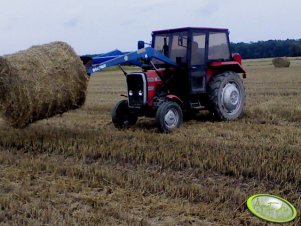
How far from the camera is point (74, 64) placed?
23.1ft

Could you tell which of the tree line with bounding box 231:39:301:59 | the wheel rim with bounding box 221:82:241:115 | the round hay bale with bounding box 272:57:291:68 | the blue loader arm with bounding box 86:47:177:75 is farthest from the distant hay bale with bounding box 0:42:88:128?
the tree line with bounding box 231:39:301:59

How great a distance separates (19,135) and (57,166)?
2.19 meters

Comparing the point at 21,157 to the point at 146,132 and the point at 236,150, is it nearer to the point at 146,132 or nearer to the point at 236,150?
the point at 146,132

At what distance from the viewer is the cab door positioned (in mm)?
8331

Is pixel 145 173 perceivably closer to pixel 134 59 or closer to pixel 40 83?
pixel 40 83

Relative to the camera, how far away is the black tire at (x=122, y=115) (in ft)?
27.4

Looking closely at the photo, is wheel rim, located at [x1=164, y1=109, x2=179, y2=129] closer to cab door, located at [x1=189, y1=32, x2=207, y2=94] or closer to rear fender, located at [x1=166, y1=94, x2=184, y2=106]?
rear fender, located at [x1=166, y1=94, x2=184, y2=106]

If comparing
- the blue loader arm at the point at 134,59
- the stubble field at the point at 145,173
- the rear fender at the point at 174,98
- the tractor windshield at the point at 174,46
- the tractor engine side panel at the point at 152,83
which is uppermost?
the tractor windshield at the point at 174,46

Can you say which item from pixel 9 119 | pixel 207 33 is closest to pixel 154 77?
pixel 207 33

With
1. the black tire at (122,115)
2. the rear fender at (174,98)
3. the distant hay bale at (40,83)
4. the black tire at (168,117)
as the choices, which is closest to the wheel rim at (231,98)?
the rear fender at (174,98)

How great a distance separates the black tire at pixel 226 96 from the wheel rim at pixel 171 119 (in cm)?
109

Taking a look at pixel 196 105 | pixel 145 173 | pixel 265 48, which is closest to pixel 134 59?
pixel 196 105

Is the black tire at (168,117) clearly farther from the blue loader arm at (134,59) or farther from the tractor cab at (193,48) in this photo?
the blue loader arm at (134,59)

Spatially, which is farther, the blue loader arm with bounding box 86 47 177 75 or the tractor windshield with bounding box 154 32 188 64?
the tractor windshield with bounding box 154 32 188 64
